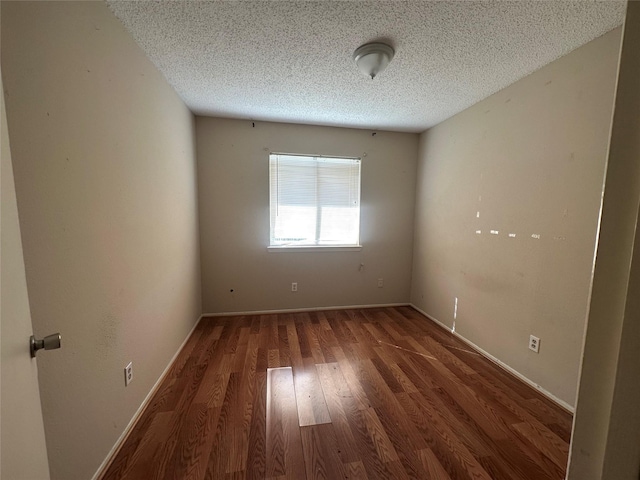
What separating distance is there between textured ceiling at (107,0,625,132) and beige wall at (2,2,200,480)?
1.15ft

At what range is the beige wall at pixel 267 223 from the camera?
2.80 metres

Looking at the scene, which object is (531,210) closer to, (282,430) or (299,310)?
(282,430)

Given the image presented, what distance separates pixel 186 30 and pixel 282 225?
1939 mm

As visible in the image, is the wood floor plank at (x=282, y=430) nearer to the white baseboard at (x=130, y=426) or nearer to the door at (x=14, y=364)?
the white baseboard at (x=130, y=426)

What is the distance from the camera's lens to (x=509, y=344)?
1982 mm

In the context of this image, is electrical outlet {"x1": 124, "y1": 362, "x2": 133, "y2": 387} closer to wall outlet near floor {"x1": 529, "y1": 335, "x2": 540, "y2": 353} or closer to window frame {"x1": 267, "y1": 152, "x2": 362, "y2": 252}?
window frame {"x1": 267, "y1": 152, "x2": 362, "y2": 252}

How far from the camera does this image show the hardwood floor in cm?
120

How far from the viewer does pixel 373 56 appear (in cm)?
153

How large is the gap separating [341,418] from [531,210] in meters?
1.99

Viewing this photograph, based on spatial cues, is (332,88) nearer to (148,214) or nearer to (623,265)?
(148,214)

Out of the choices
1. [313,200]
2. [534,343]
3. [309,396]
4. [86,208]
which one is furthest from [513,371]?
[86,208]

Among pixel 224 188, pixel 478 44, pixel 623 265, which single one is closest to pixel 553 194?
pixel 478 44

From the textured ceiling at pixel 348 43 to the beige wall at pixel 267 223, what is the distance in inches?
23.9

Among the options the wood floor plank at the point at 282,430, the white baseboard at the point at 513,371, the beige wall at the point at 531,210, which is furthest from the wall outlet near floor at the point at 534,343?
the wood floor plank at the point at 282,430
